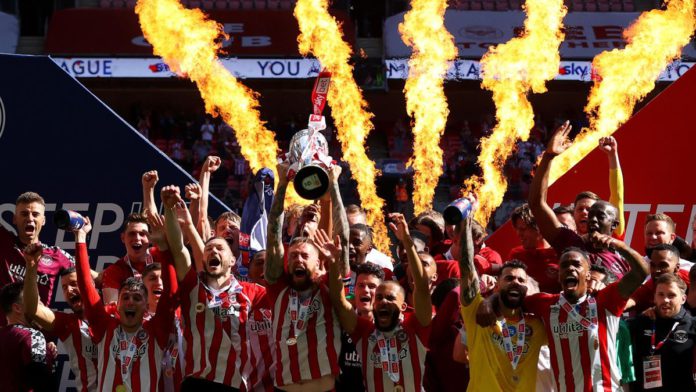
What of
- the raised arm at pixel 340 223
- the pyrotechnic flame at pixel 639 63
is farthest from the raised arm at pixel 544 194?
the pyrotechnic flame at pixel 639 63

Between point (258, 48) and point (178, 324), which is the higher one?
point (258, 48)

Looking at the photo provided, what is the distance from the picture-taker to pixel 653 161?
8719 millimetres

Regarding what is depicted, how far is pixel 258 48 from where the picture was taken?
2284 cm

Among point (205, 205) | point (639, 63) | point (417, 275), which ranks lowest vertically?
point (417, 275)

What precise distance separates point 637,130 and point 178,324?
12.7ft

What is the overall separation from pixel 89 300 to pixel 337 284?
1530 millimetres

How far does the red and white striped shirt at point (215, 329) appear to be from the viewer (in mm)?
6562

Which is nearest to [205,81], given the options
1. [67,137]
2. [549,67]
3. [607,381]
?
[549,67]

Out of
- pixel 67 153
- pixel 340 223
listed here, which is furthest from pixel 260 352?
pixel 67 153

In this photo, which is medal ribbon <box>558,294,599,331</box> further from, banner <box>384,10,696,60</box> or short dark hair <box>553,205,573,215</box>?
banner <box>384,10,696,60</box>

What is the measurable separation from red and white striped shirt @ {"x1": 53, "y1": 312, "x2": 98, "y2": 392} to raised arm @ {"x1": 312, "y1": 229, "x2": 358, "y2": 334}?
160 centimetres

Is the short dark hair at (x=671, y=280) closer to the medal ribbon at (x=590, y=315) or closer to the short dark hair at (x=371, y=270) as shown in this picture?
the medal ribbon at (x=590, y=315)

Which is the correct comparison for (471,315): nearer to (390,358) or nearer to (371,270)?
(390,358)

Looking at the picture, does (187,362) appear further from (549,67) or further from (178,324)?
(549,67)
